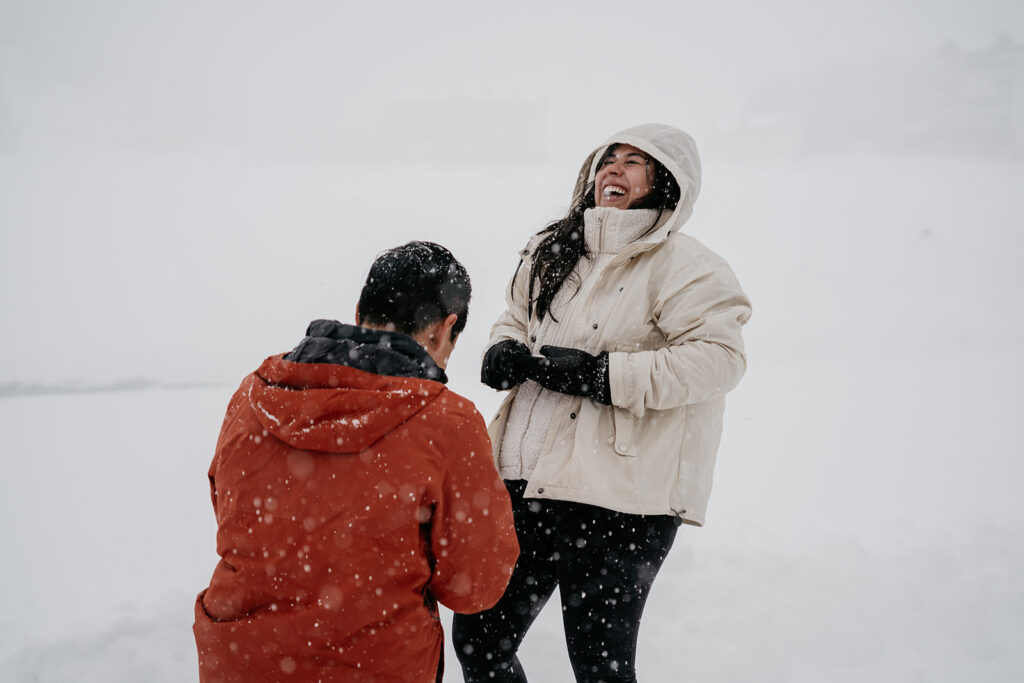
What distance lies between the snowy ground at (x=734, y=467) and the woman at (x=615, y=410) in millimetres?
527

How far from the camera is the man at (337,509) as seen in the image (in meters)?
1.27

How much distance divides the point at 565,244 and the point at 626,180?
0.28 m

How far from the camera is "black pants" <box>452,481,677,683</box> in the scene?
1804 millimetres

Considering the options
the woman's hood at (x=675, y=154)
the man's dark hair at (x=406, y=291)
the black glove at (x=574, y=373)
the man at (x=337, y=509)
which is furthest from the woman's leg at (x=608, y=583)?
the woman's hood at (x=675, y=154)

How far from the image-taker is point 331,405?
124 cm

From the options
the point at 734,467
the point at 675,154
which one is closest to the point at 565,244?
the point at 675,154

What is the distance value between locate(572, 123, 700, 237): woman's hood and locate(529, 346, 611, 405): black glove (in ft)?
1.54

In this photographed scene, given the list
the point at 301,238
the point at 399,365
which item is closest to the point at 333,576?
the point at 399,365

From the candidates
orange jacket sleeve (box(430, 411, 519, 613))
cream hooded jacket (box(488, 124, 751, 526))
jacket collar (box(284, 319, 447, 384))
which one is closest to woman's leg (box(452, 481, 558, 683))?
cream hooded jacket (box(488, 124, 751, 526))

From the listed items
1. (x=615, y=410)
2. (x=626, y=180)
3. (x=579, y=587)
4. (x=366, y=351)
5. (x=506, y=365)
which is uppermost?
(x=626, y=180)

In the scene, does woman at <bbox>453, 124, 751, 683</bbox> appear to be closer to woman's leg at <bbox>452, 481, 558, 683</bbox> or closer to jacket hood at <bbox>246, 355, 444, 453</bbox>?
woman's leg at <bbox>452, 481, 558, 683</bbox>

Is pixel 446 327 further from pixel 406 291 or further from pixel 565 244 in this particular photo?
pixel 565 244

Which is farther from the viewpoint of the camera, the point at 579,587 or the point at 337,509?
the point at 579,587

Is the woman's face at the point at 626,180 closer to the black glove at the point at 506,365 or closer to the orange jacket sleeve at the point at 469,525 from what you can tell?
the black glove at the point at 506,365
